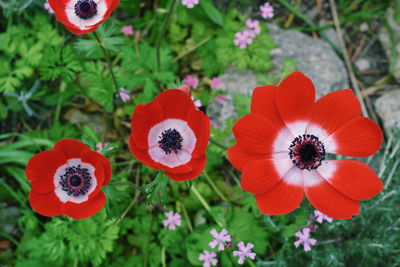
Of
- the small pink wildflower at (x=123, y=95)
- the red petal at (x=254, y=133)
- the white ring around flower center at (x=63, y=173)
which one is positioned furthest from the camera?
the small pink wildflower at (x=123, y=95)

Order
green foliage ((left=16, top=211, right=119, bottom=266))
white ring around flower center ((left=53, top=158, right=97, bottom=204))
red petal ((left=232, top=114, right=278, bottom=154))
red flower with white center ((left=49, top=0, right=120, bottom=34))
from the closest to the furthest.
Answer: red petal ((left=232, top=114, right=278, bottom=154)) < white ring around flower center ((left=53, top=158, right=97, bottom=204)) < red flower with white center ((left=49, top=0, right=120, bottom=34)) < green foliage ((left=16, top=211, right=119, bottom=266))

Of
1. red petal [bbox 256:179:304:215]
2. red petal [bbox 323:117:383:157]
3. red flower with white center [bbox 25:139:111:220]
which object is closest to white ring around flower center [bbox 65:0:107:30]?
red flower with white center [bbox 25:139:111:220]

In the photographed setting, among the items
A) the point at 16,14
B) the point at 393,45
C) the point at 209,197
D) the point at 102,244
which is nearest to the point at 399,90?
the point at 393,45

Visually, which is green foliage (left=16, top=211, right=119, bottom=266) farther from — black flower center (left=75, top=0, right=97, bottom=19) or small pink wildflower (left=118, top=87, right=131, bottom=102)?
black flower center (left=75, top=0, right=97, bottom=19)

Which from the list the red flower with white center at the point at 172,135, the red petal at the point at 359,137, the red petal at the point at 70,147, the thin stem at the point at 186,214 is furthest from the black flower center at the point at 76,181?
the red petal at the point at 359,137

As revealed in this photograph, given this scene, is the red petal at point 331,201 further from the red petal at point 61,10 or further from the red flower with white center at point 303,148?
the red petal at point 61,10

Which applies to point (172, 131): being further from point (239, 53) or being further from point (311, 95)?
point (239, 53)
